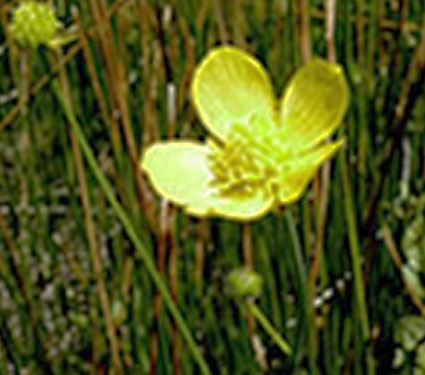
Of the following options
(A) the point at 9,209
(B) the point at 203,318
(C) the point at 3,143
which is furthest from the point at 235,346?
(C) the point at 3,143

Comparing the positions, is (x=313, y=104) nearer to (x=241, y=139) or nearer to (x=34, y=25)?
(x=241, y=139)

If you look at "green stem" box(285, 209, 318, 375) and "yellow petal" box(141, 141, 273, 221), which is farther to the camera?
"yellow petal" box(141, 141, 273, 221)

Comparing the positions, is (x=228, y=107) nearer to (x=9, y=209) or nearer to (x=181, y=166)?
(x=181, y=166)

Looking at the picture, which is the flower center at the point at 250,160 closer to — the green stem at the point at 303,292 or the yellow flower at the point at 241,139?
the yellow flower at the point at 241,139

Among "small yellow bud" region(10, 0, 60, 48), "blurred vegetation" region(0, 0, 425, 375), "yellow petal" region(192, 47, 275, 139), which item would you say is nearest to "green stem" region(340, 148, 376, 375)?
"blurred vegetation" region(0, 0, 425, 375)

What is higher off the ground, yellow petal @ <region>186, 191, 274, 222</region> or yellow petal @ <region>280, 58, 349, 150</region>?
yellow petal @ <region>280, 58, 349, 150</region>

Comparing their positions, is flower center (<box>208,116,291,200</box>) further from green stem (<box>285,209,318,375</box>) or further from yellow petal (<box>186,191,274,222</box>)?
green stem (<box>285,209,318,375</box>)

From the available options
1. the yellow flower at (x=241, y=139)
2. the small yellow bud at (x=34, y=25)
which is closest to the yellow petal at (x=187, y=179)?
the yellow flower at (x=241, y=139)
